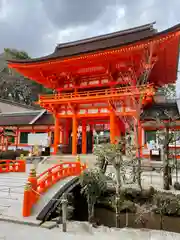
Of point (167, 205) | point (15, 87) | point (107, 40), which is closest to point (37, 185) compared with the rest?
point (167, 205)

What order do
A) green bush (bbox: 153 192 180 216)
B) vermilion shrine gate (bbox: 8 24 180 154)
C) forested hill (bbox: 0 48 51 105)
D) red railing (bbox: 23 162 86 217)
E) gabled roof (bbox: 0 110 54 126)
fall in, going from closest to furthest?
red railing (bbox: 23 162 86 217) → green bush (bbox: 153 192 180 216) → vermilion shrine gate (bbox: 8 24 180 154) → gabled roof (bbox: 0 110 54 126) → forested hill (bbox: 0 48 51 105)

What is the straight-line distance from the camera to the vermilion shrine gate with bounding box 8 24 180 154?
15.7 meters

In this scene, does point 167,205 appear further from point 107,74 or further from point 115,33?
point 115,33

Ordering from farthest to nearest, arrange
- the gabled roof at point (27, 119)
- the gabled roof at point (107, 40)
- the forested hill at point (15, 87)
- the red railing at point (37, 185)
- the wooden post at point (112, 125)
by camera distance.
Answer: the forested hill at point (15, 87) < the gabled roof at point (27, 119) < the gabled roof at point (107, 40) < the wooden post at point (112, 125) < the red railing at point (37, 185)

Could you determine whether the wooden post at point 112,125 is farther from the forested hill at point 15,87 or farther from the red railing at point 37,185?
the forested hill at point 15,87

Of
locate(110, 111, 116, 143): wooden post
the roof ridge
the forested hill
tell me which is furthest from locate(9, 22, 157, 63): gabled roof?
the forested hill

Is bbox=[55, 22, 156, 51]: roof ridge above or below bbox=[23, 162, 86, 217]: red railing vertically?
above

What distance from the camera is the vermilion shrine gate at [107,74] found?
15.7 m

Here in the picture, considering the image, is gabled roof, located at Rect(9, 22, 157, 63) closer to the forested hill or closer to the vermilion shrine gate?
the vermilion shrine gate

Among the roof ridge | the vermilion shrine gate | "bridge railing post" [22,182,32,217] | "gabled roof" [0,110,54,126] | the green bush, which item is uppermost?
the roof ridge

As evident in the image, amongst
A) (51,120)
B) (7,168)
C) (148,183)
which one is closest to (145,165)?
(148,183)

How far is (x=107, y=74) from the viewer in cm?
1858

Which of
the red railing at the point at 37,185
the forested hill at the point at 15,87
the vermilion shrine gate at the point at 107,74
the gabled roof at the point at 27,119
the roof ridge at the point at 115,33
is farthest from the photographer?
the forested hill at the point at 15,87

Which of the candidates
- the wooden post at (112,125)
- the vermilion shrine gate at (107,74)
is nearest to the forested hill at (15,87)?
the vermilion shrine gate at (107,74)
